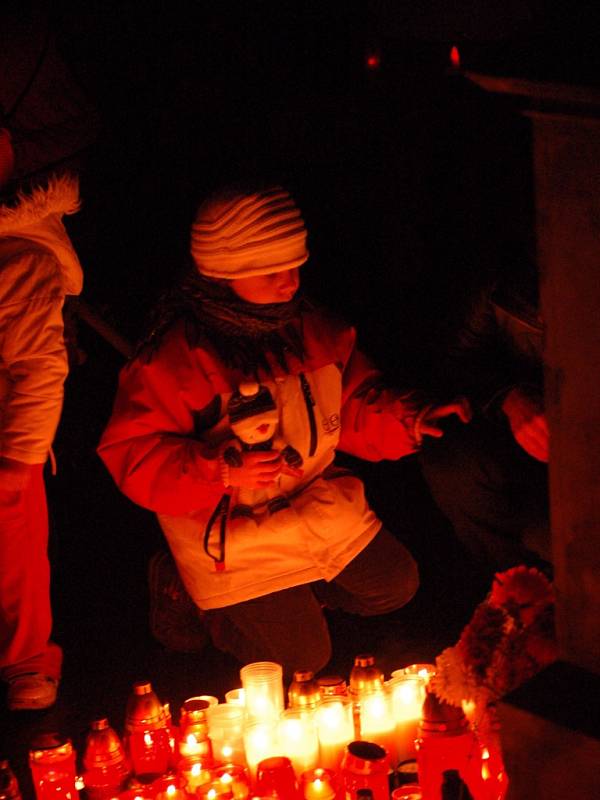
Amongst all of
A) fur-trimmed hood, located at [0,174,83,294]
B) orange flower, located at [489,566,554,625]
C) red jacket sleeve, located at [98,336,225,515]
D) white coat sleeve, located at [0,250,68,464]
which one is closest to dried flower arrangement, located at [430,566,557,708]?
orange flower, located at [489,566,554,625]

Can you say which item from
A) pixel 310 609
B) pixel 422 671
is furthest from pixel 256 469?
pixel 422 671

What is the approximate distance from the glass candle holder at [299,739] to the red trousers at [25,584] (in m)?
1.02

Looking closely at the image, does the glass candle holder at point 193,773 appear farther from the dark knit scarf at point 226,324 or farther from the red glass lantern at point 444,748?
the dark knit scarf at point 226,324

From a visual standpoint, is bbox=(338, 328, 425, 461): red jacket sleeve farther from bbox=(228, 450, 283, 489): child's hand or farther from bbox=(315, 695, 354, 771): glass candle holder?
bbox=(315, 695, 354, 771): glass candle holder

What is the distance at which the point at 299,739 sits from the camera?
2.38 meters

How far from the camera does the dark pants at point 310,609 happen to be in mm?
2926

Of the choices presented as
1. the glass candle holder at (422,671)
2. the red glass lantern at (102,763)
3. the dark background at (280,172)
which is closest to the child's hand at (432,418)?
the glass candle holder at (422,671)

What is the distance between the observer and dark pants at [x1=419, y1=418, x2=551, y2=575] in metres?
3.00

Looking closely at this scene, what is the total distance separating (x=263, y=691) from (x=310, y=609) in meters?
0.49

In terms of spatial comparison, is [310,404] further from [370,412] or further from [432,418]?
[432,418]

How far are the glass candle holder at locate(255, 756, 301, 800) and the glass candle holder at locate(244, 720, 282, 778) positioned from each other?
11cm

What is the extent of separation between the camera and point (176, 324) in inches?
110

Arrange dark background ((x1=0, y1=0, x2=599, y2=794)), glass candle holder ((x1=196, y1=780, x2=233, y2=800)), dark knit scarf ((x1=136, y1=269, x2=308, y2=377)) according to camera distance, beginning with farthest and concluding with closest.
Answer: dark background ((x1=0, y1=0, x2=599, y2=794)), dark knit scarf ((x1=136, y1=269, x2=308, y2=377)), glass candle holder ((x1=196, y1=780, x2=233, y2=800))

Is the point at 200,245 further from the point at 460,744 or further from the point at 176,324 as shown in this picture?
the point at 460,744
